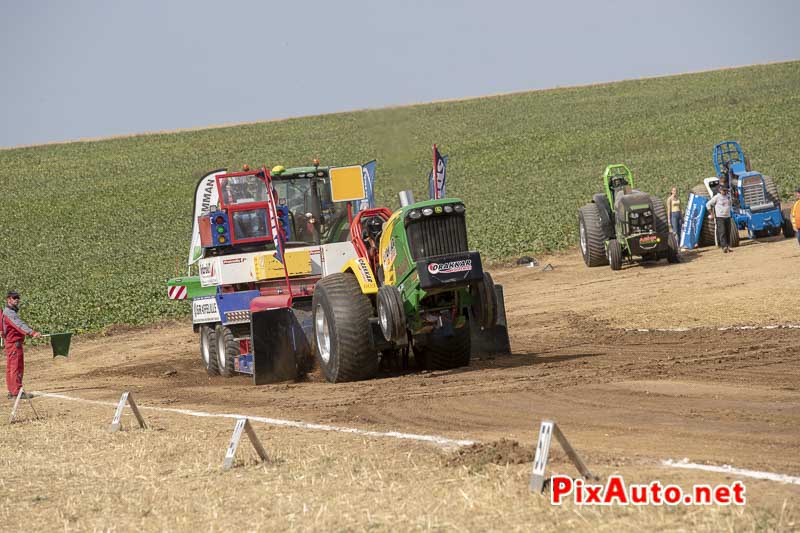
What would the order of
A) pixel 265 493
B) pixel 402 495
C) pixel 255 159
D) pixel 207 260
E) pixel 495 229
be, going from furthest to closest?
pixel 255 159 < pixel 495 229 < pixel 207 260 < pixel 265 493 < pixel 402 495

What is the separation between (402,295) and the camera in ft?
41.2

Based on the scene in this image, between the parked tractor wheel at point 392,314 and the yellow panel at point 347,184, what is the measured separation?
3.50m

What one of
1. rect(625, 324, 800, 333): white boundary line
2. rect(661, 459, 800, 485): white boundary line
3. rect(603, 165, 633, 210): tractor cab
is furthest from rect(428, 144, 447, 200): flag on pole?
rect(603, 165, 633, 210): tractor cab

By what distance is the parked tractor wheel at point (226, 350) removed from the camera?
1609cm

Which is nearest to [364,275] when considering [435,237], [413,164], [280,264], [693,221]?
[435,237]

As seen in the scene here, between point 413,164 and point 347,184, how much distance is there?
59.4 feet

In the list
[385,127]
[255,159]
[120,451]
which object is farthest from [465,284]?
[255,159]

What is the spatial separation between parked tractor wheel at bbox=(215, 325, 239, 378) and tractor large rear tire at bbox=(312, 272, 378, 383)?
3.10 m

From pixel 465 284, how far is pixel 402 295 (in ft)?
2.55

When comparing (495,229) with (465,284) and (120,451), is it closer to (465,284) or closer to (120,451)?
(465,284)

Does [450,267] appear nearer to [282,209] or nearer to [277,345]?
[277,345]

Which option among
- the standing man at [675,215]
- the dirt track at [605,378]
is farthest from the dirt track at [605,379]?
the standing man at [675,215]

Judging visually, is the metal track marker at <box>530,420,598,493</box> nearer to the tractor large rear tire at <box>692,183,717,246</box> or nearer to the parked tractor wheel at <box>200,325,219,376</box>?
the parked tractor wheel at <box>200,325,219,376</box>

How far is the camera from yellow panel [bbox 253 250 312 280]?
1498 cm
